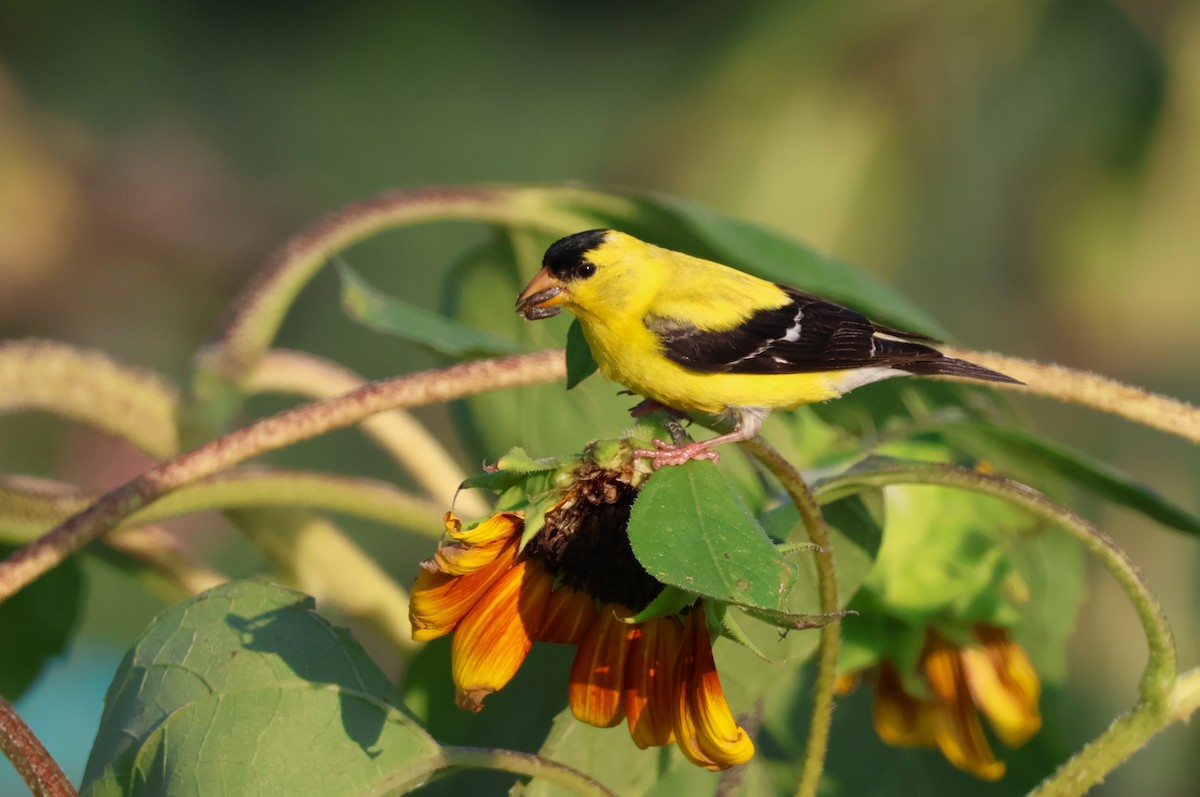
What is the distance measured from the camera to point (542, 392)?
2.81 feet

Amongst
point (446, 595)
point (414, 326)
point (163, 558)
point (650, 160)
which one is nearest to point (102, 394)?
point (163, 558)

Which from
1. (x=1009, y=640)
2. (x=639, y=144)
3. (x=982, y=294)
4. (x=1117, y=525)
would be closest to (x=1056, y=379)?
(x=1009, y=640)

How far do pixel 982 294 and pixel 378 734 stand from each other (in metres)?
2.75

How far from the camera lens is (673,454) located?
19.2 inches

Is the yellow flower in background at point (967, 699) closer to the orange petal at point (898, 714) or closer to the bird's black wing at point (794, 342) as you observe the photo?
the orange petal at point (898, 714)

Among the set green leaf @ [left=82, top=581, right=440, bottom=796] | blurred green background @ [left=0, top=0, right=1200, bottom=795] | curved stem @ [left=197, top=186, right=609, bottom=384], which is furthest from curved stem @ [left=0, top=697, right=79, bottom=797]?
blurred green background @ [left=0, top=0, right=1200, bottom=795]

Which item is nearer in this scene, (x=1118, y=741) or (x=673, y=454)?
(x=673, y=454)

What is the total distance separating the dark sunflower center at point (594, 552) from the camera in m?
0.51

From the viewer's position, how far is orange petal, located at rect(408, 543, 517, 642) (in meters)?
0.48

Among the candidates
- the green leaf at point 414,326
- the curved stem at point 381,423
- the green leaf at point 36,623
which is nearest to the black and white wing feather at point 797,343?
the green leaf at point 414,326

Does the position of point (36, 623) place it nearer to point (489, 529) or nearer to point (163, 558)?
point (163, 558)

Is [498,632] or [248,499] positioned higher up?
[248,499]

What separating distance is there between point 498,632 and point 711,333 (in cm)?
34

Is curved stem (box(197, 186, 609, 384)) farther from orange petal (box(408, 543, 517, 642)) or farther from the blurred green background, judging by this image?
the blurred green background
